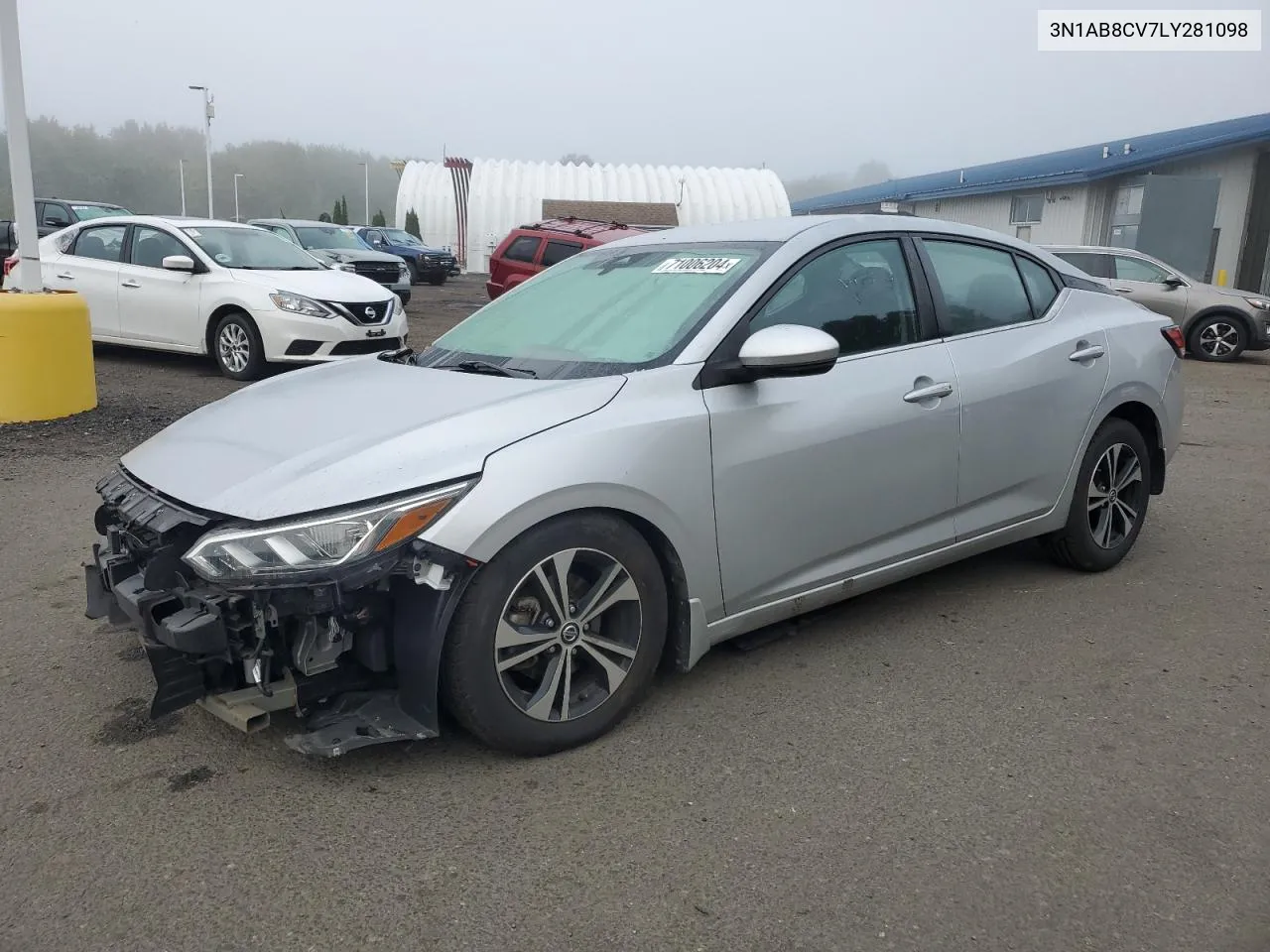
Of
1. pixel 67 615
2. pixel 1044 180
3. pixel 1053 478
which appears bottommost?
pixel 67 615

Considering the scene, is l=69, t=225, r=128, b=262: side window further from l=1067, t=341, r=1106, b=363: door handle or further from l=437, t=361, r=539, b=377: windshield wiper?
l=1067, t=341, r=1106, b=363: door handle

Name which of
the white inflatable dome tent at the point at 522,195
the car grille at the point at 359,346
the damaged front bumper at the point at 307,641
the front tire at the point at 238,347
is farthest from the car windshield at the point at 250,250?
the white inflatable dome tent at the point at 522,195

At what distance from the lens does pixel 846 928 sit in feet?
7.56

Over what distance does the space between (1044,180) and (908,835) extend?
26.7 metres

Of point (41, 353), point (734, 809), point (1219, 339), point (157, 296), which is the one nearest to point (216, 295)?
Answer: point (157, 296)

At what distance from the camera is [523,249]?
16422 millimetres

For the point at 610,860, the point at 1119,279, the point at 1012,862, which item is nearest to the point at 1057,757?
the point at 1012,862

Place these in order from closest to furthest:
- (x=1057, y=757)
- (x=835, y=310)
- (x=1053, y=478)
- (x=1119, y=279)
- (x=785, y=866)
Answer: (x=785, y=866), (x=1057, y=757), (x=835, y=310), (x=1053, y=478), (x=1119, y=279)

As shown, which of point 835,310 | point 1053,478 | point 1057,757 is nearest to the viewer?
point 1057,757

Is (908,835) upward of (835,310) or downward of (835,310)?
downward

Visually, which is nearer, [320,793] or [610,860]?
[610,860]

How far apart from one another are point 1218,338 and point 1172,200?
826 centimetres

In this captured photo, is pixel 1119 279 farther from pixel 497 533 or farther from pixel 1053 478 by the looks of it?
pixel 497 533

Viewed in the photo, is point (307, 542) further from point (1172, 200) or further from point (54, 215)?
point (1172, 200)
